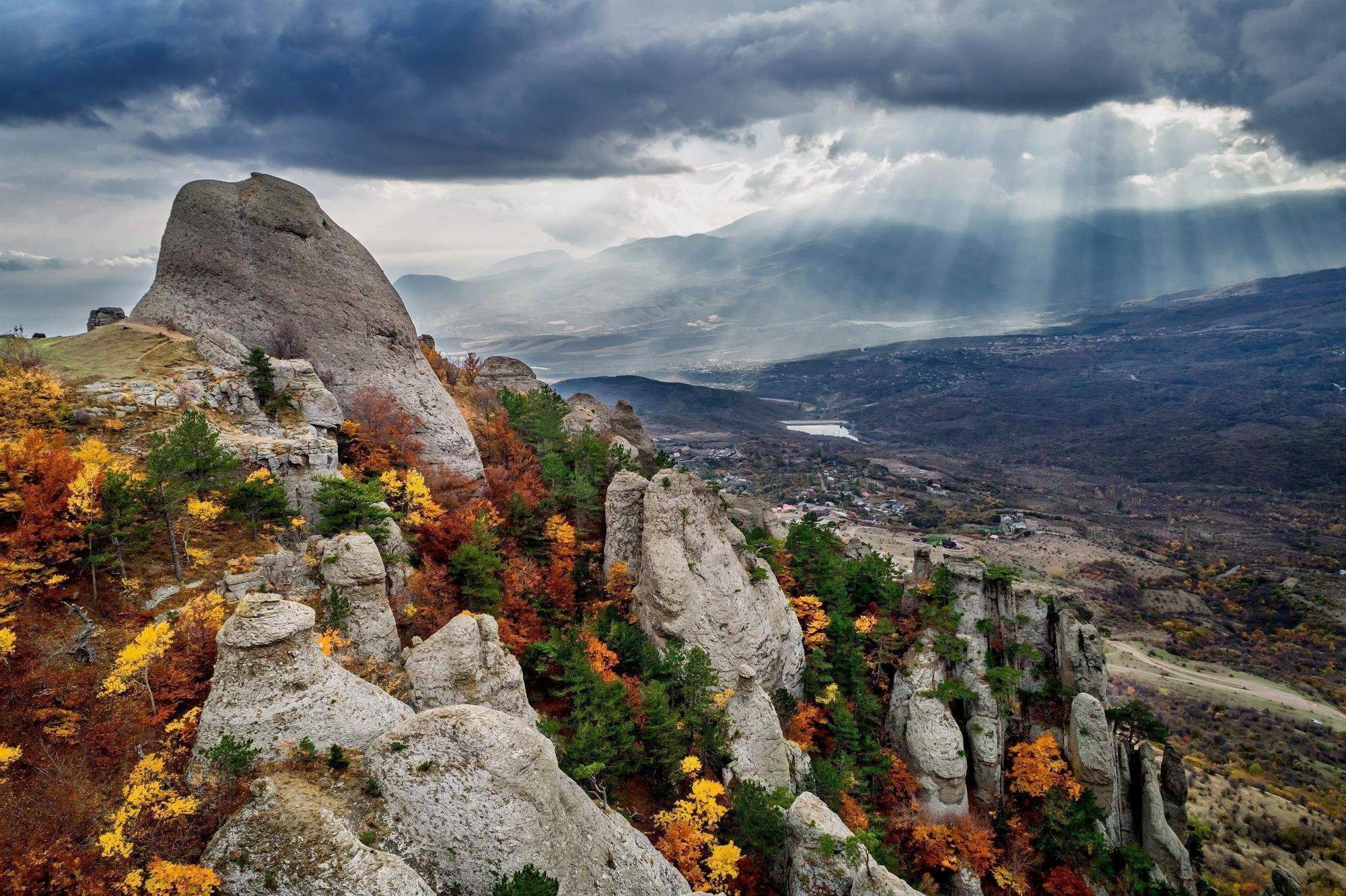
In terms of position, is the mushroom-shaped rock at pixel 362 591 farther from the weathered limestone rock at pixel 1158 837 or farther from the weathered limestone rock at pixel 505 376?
the weathered limestone rock at pixel 1158 837

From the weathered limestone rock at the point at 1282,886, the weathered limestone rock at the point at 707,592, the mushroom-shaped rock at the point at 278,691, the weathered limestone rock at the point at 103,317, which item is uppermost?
the weathered limestone rock at the point at 103,317

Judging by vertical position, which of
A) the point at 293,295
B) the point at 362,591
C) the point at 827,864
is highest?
the point at 293,295

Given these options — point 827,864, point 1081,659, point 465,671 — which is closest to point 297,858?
point 465,671

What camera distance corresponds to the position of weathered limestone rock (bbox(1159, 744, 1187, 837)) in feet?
114

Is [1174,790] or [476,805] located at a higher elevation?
[476,805]

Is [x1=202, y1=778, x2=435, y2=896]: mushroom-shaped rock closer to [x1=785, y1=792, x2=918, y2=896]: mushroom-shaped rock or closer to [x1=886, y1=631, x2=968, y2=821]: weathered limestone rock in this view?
[x1=785, y1=792, x2=918, y2=896]: mushroom-shaped rock

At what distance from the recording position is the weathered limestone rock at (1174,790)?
3475cm

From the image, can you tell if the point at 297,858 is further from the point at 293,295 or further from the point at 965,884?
the point at 965,884

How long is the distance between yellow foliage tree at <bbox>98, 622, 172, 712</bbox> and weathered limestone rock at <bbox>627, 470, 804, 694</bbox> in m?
19.5

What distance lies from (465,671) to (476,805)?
696 centimetres

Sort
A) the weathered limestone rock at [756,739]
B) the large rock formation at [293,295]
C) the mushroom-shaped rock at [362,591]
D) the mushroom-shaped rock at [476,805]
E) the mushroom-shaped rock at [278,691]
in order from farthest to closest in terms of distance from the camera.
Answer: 1. the large rock formation at [293,295]
2. the weathered limestone rock at [756,739]
3. the mushroom-shaped rock at [362,591]
4. the mushroom-shaped rock at [278,691]
5. the mushroom-shaped rock at [476,805]

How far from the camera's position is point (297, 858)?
451 inches

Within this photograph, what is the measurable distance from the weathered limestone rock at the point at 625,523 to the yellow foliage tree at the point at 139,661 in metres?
20.9

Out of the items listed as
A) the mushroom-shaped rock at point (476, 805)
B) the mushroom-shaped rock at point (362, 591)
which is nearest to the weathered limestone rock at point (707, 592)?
the mushroom-shaped rock at point (362, 591)
